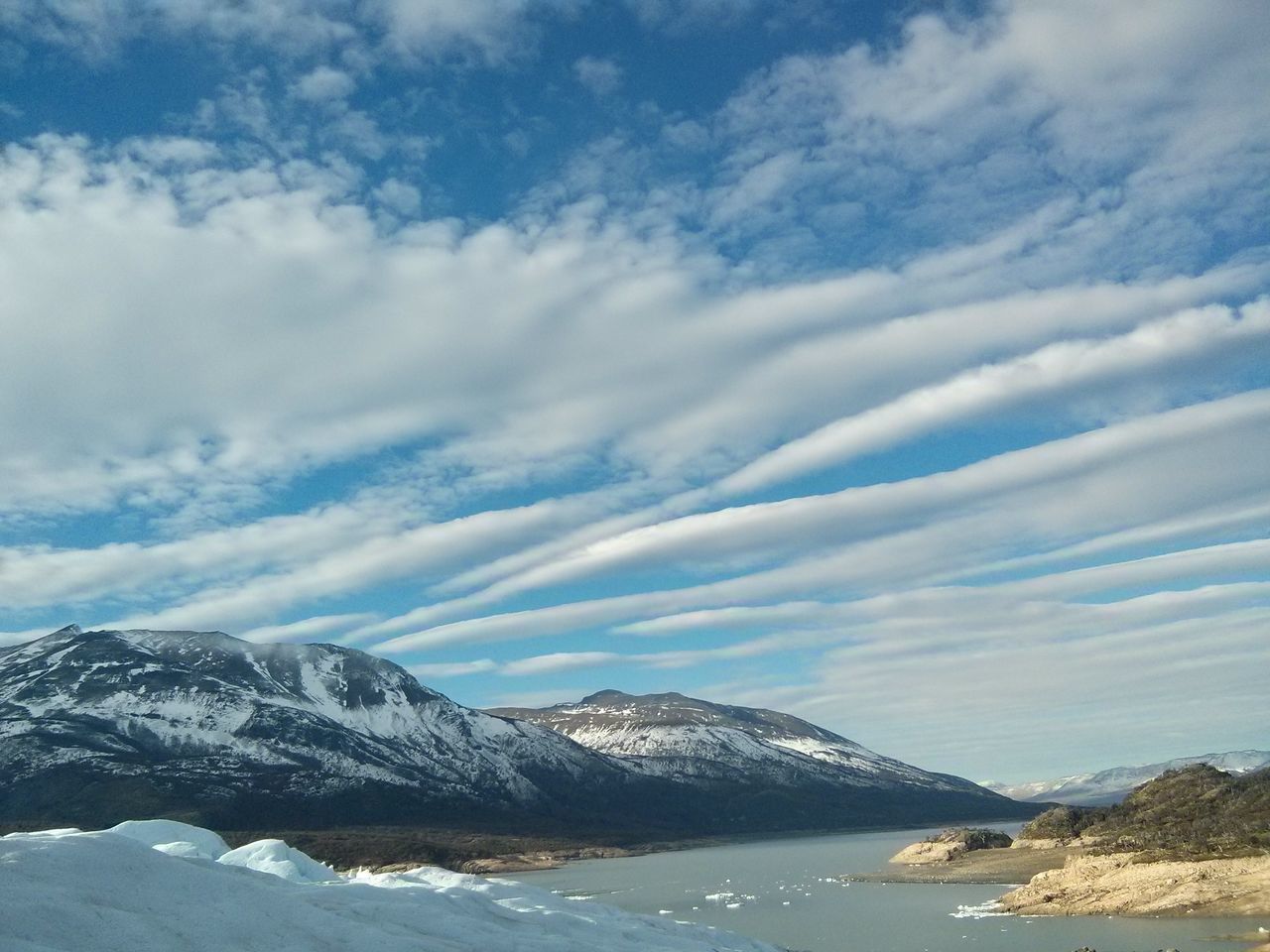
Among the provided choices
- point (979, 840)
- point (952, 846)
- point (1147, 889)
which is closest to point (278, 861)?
point (1147, 889)

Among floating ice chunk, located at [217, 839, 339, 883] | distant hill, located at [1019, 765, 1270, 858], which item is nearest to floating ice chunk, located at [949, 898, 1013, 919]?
distant hill, located at [1019, 765, 1270, 858]

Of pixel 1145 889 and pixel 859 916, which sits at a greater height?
pixel 1145 889

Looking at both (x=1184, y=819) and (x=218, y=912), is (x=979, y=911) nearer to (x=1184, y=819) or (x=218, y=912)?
(x=1184, y=819)

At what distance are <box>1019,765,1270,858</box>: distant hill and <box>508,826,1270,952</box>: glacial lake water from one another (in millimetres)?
11950

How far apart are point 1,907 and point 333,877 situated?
81.6ft

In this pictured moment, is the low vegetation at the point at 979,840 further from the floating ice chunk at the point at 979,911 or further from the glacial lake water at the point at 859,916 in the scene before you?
the floating ice chunk at the point at 979,911

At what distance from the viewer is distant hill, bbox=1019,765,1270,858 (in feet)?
220

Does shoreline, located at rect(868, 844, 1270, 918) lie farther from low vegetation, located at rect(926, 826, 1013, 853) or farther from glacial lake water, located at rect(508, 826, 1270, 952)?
low vegetation, located at rect(926, 826, 1013, 853)

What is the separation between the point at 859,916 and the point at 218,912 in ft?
189

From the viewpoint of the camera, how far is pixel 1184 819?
8400cm

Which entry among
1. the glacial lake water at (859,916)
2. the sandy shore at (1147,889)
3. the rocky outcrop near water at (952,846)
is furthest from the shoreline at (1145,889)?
the rocky outcrop near water at (952,846)

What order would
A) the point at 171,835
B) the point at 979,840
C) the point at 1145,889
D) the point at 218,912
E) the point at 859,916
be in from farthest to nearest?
the point at 979,840 → the point at 859,916 → the point at 1145,889 → the point at 171,835 → the point at 218,912

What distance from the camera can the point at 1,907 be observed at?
60.7 ft

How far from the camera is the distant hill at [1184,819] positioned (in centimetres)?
6712
